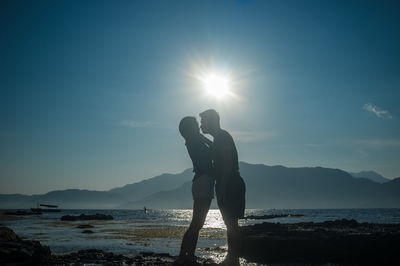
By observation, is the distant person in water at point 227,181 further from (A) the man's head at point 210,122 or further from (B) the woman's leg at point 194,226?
(B) the woman's leg at point 194,226

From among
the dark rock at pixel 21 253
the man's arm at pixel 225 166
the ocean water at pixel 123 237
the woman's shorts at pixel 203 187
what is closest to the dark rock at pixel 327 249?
the ocean water at pixel 123 237

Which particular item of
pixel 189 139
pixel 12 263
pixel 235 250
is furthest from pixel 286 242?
pixel 12 263

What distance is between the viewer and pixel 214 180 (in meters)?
5.88

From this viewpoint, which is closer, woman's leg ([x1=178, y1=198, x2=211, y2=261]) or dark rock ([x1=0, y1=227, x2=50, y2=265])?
woman's leg ([x1=178, y1=198, x2=211, y2=261])

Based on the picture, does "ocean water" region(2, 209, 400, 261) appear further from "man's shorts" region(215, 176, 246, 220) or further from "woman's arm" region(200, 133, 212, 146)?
"woman's arm" region(200, 133, 212, 146)

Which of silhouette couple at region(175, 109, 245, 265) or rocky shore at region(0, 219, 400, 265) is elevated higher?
silhouette couple at region(175, 109, 245, 265)

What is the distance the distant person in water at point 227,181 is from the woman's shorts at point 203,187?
4.8 inches

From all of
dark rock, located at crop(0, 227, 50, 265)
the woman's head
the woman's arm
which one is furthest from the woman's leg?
dark rock, located at crop(0, 227, 50, 265)

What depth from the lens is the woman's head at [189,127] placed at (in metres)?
6.04

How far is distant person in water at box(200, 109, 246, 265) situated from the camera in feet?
18.4

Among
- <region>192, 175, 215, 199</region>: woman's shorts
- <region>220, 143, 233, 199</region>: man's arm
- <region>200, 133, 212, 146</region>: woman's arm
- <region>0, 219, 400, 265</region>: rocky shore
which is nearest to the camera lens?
<region>220, 143, 233, 199</region>: man's arm

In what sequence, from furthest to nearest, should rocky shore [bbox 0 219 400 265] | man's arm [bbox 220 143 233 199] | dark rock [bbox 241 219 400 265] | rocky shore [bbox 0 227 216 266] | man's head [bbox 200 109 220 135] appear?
dark rock [bbox 241 219 400 265], rocky shore [bbox 0 219 400 265], rocky shore [bbox 0 227 216 266], man's head [bbox 200 109 220 135], man's arm [bbox 220 143 233 199]

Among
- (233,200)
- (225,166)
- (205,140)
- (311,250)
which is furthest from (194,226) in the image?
(311,250)

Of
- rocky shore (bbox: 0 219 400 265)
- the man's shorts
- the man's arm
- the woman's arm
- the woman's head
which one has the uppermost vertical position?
the woman's head
